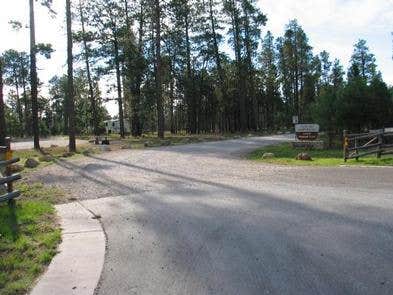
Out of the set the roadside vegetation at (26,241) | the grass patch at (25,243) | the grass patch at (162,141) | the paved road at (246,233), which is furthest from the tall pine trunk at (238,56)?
the grass patch at (25,243)

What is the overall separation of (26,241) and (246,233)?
307 centimetres

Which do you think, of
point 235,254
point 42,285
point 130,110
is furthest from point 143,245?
point 130,110

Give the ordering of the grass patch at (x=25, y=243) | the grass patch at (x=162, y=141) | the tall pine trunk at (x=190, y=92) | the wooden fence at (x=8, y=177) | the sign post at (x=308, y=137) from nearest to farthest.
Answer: the grass patch at (x=25, y=243), the wooden fence at (x=8, y=177), the sign post at (x=308, y=137), the grass patch at (x=162, y=141), the tall pine trunk at (x=190, y=92)

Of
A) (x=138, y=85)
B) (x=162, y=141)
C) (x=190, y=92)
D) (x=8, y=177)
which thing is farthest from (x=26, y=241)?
(x=190, y=92)

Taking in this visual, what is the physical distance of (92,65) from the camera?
168ft

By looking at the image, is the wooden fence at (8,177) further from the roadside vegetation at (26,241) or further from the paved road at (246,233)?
the paved road at (246,233)

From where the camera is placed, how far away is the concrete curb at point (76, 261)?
5406 millimetres

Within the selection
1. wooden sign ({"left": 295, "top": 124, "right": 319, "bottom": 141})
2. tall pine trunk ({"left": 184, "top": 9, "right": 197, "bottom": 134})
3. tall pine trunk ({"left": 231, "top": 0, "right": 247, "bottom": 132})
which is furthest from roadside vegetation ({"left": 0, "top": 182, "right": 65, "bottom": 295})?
tall pine trunk ({"left": 184, "top": 9, "right": 197, "bottom": 134})

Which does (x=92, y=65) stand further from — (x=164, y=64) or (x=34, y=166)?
(x=34, y=166)

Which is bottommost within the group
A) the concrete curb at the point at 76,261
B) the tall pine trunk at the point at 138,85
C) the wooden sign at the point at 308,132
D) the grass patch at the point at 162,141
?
the concrete curb at the point at 76,261

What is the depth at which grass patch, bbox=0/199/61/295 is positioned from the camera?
5.70 metres

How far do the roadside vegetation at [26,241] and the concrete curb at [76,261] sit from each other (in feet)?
0.43

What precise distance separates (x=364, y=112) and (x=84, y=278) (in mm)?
28873

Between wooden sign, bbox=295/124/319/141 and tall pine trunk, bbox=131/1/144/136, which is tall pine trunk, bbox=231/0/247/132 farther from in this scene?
wooden sign, bbox=295/124/319/141
